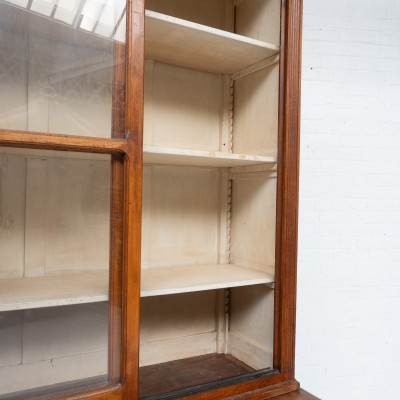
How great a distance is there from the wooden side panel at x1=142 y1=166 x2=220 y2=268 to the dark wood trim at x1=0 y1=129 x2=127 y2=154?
0.50m

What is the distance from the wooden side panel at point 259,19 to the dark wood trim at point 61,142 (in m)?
0.73

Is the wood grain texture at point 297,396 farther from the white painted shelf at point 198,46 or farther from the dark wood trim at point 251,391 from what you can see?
the white painted shelf at point 198,46

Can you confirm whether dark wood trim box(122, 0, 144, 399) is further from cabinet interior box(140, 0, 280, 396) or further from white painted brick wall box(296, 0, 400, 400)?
white painted brick wall box(296, 0, 400, 400)

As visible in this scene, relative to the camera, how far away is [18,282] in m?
1.20

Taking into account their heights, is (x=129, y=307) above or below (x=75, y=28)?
below

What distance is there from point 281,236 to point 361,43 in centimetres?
138

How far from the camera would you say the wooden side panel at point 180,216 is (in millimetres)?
1619

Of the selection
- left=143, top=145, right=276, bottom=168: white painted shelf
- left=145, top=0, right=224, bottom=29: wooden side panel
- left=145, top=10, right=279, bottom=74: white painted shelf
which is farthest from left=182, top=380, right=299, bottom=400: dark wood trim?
left=145, top=0, right=224, bottom=29: wooden side panel

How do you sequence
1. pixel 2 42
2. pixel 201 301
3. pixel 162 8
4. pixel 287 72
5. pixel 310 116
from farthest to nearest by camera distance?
pixel 310 116
pixel 201 301
pixel 162 8
pixel 287 72
pixel 2 42

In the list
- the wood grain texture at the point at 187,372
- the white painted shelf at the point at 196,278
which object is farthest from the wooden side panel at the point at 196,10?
the wood grain texture at the point at 187,372

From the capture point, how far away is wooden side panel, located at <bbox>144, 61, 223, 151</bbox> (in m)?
1.61

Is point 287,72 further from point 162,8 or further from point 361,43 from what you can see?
point 361,43

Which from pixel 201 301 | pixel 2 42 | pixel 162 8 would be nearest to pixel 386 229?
pixel 201 301

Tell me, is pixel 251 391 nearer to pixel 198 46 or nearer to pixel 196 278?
pixel 196 278
